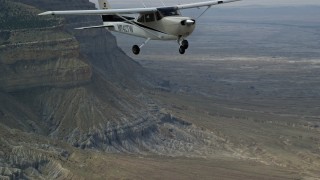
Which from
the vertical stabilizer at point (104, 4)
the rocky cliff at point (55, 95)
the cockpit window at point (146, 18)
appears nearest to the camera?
the cockpit window at point (146, 18)

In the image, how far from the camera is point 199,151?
193125 mm

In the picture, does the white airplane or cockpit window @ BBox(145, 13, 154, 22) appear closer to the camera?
the white airplane

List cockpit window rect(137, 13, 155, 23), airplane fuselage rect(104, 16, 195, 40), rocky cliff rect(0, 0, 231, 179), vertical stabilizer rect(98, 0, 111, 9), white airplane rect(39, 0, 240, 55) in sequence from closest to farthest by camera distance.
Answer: airplane fuselage rect(104, 16, 195, 40)
white airplane rect(39, 0, 240, 55)
cockpit window rect(137, 13, 155, 23)
vertical stabilizer rect(98, 0, 111, 9)
rocky cliff rect(0, 0, 231, 179)

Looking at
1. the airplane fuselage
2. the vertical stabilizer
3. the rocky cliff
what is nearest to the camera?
the airplane fuselage

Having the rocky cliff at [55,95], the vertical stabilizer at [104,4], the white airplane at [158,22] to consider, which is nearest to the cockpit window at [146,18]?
the white airplane at [158,22]

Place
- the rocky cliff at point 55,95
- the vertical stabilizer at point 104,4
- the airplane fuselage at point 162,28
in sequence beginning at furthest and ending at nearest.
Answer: the rocky cliff at point 55,95 < the vertical stabilizer at point 104,4 < the airplane fuselage at point 162,28

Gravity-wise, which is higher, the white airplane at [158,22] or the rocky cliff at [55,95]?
the white airplane at [158,22]

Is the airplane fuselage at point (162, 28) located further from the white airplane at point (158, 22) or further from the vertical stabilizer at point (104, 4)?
the vertical stabilizer at point (104, 4)

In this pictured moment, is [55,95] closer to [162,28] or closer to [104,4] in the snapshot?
[104,4]

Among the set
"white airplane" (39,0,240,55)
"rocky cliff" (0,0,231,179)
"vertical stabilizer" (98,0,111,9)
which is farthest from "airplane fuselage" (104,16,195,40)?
"rocky cliff" (0,0,231,179)

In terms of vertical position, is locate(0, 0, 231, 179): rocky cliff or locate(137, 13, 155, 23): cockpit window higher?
locate(137, 13, 155, 23): cockpit window

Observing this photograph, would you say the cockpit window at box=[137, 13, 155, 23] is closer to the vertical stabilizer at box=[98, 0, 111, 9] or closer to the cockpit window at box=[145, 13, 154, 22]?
the cockpit window at box=[145, 13, 154, 22]

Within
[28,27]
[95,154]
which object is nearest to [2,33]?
[28,27]

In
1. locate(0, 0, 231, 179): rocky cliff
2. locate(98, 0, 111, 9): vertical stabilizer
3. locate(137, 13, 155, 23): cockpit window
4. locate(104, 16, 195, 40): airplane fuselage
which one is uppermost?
locate(98, 0, 111, 9): vertical stabilizer
